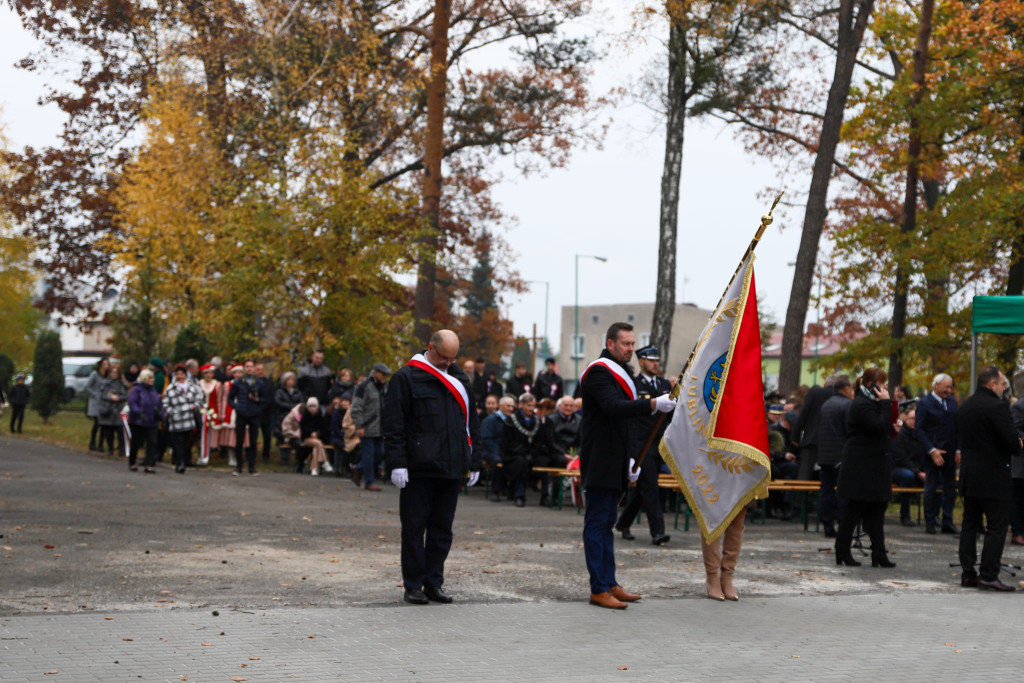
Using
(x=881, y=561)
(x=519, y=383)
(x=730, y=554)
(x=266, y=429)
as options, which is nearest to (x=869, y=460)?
(x=881, y=561)

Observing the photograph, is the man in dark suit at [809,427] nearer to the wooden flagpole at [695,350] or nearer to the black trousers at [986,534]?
the black trousers at [986,534]

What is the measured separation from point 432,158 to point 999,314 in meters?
10.4

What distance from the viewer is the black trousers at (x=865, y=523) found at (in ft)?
37.7

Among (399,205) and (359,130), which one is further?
(359,130)

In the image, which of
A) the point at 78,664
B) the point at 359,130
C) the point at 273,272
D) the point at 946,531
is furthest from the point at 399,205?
the point at 78,664

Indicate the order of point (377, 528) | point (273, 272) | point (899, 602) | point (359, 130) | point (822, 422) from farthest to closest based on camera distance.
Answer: point (359, 130) < point (273, 272) < point (822, 422) < point (377, 528) < point (899, 602)

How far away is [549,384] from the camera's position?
22641 millimetres

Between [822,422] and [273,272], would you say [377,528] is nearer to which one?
[822,422]

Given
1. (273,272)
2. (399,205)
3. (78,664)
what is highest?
(399,205)

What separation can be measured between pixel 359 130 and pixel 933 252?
13899 mm

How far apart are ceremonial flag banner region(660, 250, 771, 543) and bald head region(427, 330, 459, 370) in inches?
69.3

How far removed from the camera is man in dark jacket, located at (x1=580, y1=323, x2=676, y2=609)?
28.3 ft

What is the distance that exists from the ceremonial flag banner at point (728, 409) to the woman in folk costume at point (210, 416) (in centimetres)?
1305

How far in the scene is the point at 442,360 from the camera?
346 inches
